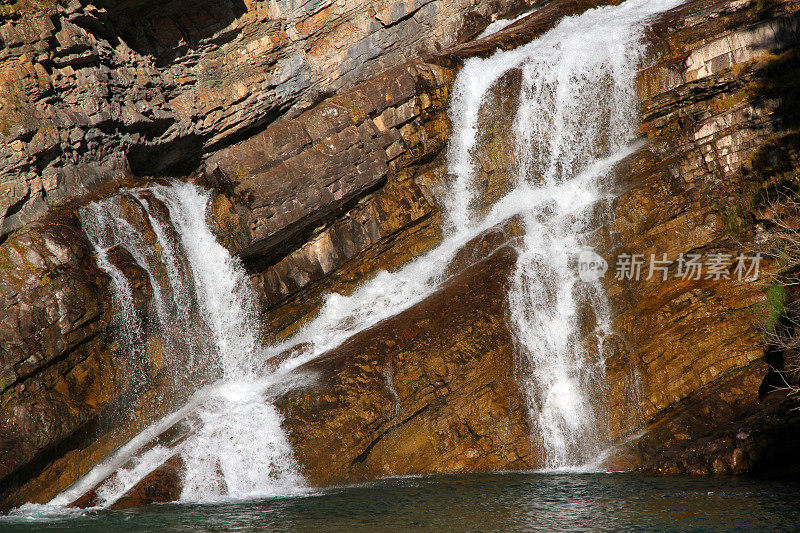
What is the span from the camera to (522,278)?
565 inches

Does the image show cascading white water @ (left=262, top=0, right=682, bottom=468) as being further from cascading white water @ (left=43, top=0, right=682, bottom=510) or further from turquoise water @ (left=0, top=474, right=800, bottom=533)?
turquoise water @ (left=0, top=474, right=800, bottom=533)

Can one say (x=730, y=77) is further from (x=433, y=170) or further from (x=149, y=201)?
(x=149, y=201)

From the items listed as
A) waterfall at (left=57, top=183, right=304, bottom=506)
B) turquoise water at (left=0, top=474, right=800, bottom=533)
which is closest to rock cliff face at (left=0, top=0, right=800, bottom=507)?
waterfall at (left=57, top=183, right=304, bottom=506)

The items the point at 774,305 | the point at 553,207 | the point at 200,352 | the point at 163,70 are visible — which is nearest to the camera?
the point at 774,305

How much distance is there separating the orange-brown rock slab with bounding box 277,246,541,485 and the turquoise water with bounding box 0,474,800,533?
664 mm

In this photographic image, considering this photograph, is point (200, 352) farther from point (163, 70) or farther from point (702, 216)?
point (702, 216)

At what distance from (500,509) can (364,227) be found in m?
8.92

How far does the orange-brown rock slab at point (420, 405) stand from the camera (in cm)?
1285

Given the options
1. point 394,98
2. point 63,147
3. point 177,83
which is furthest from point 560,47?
point 63,147

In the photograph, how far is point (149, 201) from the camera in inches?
627

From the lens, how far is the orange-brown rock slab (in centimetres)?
1285

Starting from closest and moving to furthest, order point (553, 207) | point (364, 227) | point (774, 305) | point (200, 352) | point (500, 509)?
point (500, 509) < point (774, 305) < point (200, 352) < point (553, 207) < point (364, 227)

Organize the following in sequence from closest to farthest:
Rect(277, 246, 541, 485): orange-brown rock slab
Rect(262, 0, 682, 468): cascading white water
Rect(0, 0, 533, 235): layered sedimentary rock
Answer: Rect(277, 246, 541, 485): orange-brown rock slab, Rect(262, 0, 682, 468): cascading white water, Rect(0, 0, 533, 235): layered sedimentary rock

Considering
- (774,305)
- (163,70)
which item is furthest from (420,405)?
(163,70)
